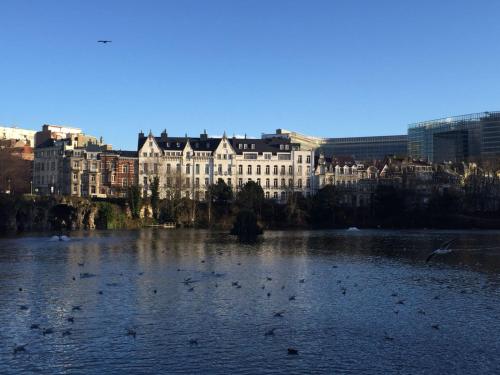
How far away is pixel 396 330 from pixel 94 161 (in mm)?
133421

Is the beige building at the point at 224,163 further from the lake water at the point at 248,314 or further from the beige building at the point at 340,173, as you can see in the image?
the lake water at the point at 248,314

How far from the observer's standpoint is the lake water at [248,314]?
27.7 m

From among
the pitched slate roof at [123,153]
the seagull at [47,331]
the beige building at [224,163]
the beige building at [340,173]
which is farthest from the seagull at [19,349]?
the beige building at [340,173]

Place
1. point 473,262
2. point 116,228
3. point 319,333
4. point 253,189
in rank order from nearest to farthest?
point 319,333, point 473,262, point 116,228, point 253,189

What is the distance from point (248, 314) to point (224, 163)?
12462cm

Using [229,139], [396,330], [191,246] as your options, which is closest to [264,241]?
[191,246]

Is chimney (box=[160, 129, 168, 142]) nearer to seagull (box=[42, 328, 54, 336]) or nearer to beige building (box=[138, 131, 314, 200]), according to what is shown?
beige building (box=[138, 131, 314, 200])

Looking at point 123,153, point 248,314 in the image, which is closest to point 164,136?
point 123,153

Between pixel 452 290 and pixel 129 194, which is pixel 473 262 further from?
pixel 129 194

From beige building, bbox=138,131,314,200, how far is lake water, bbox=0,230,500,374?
3533 inches

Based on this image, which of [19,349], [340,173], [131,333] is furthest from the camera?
[340,173]

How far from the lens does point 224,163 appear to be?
160 meters

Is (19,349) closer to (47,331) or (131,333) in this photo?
(47,331)

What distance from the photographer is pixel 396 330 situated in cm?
3341
